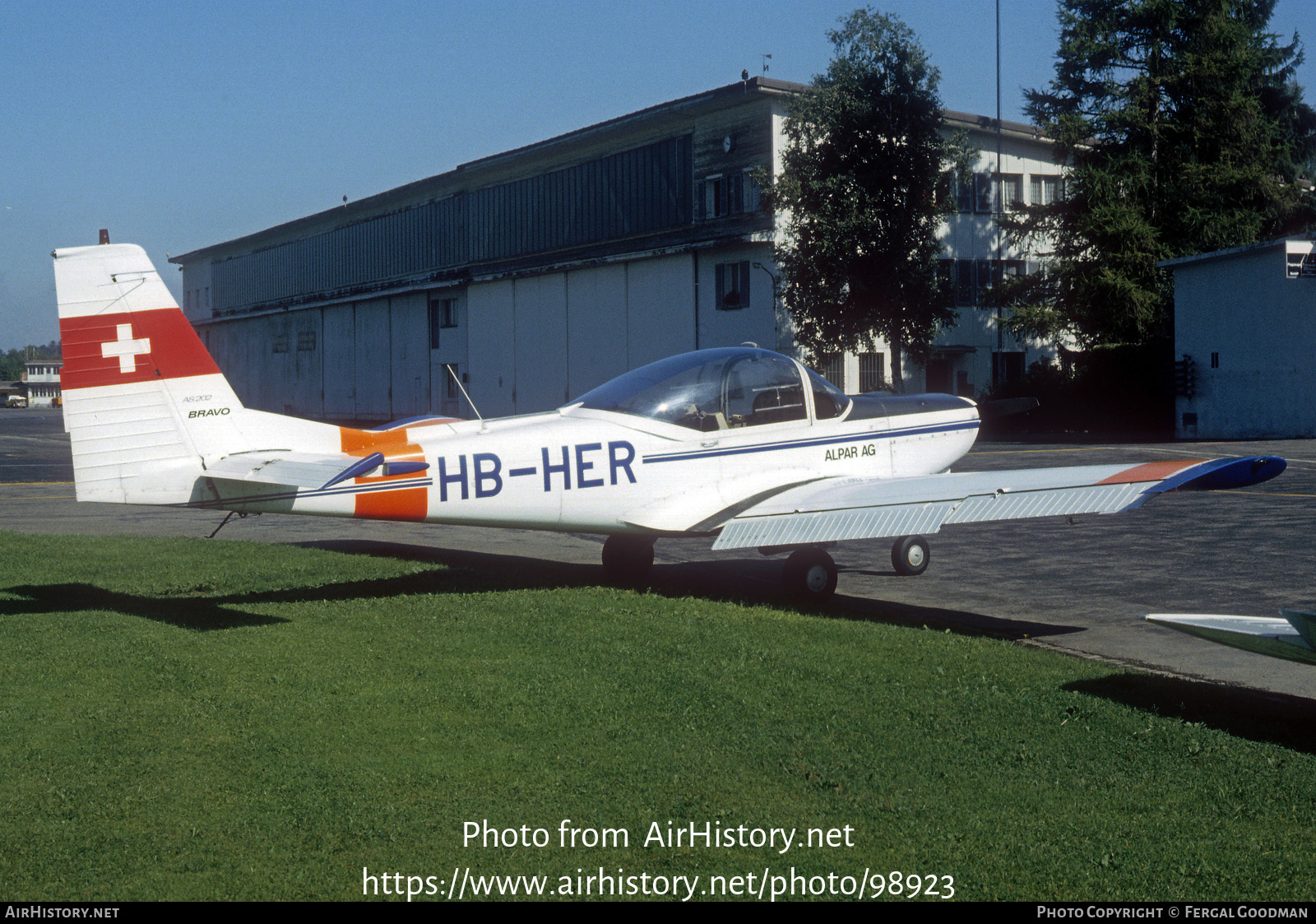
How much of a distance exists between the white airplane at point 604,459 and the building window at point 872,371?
31973mm

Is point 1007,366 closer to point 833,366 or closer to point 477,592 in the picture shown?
point 833,366

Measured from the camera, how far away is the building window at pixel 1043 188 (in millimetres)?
50312

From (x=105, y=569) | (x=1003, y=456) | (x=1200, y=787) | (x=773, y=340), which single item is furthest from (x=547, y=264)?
(x=1200, y=787)

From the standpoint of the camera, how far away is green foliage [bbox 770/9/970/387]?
39438mm

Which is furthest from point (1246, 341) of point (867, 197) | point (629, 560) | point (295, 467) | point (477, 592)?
point (295, 467)

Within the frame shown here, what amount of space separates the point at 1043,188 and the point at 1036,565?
42441mm

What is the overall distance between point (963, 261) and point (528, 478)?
40.8 metres

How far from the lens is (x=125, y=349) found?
9.05 metres

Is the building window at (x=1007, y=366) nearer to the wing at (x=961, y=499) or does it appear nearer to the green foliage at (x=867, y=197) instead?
the green foliage at (x=867, y=197)

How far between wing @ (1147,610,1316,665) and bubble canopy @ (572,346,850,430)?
15.9 feet

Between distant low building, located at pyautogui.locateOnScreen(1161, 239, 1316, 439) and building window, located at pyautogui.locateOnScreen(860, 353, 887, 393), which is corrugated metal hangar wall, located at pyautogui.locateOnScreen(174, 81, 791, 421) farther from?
distant low building, located at pyautogui.locateOnScreen(1161, 239, 1316, 439)

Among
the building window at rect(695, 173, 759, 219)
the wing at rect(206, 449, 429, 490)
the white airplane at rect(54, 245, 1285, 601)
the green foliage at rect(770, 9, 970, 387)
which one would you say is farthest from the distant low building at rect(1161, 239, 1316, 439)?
the wing at rect(206, 449, 429, 490)

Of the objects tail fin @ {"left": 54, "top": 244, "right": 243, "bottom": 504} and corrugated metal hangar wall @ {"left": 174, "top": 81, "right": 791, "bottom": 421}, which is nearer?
tail fin @ {"left": 54, "top": 244, "right": 243, "bottom": 504}
